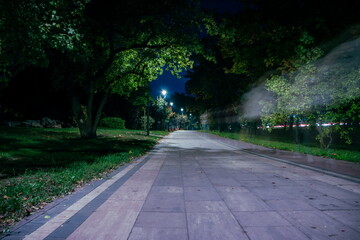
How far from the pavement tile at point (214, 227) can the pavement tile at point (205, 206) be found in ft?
0.49

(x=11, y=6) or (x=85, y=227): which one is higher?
(x=11, y=6)

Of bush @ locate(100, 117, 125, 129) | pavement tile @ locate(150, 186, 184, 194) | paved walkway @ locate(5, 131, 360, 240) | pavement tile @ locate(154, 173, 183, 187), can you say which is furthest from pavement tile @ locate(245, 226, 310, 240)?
bush @ locate(100, 117, 125, 129)

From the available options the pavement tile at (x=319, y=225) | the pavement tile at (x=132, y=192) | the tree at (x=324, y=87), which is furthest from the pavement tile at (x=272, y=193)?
the tree at (x=324, y=87)

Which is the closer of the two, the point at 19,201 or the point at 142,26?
the point at 19,201

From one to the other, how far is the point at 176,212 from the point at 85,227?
4.50 ft

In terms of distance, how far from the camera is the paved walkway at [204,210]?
2.85 meters

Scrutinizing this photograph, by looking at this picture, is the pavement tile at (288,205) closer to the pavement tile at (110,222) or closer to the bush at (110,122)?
the pavement tile at (110,222)

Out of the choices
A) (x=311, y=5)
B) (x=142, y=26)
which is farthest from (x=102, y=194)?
(x=311, y=5)

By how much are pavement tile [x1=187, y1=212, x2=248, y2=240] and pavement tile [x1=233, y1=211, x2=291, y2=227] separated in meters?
0.14

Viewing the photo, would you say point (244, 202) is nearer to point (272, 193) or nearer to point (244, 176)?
point (272, 193)

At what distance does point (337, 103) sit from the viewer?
33.9 ft

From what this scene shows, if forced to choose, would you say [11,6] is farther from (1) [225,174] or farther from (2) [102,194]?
(1) [225,174]

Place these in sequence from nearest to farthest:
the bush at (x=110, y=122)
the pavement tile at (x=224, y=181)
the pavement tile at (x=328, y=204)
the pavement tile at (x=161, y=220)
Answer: the pavement tile at (x=161, y=220), the pavement tile at (x=328, y=204), the pavement tile at (x=224, y=181), the bush at (x=110, y=122)

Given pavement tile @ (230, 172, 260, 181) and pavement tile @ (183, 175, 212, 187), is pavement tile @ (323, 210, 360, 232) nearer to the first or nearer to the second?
pavement tile @ (230, 172, 260, 181)
